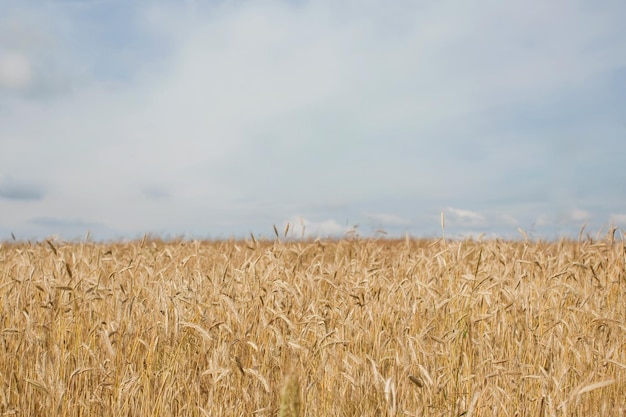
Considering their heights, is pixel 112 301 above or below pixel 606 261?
below

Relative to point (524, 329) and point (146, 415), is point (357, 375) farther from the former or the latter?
point (524, 329)

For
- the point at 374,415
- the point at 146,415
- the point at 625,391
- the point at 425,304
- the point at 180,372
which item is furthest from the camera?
the point at 425,304

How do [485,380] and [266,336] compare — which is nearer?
[485,380]

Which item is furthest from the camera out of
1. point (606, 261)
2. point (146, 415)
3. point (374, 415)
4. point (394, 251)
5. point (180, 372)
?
point (394, 251)

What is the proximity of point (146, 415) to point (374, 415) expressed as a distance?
4.00ft

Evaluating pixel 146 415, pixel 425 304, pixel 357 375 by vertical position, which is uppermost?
pixel 425 304

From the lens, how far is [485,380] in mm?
3533

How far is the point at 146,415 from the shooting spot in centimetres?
301

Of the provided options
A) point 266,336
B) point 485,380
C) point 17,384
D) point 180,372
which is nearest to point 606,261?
point 485,380

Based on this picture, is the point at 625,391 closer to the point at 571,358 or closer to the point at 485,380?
the point at 571,358

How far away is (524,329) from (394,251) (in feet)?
19.7

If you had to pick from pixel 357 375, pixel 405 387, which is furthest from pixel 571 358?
pixel 357 375

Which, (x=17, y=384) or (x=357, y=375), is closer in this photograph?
(x=357, y=375)

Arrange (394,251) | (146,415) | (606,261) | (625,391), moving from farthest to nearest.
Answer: (394,251) → (606,261) → (625,391) → (146,415)
